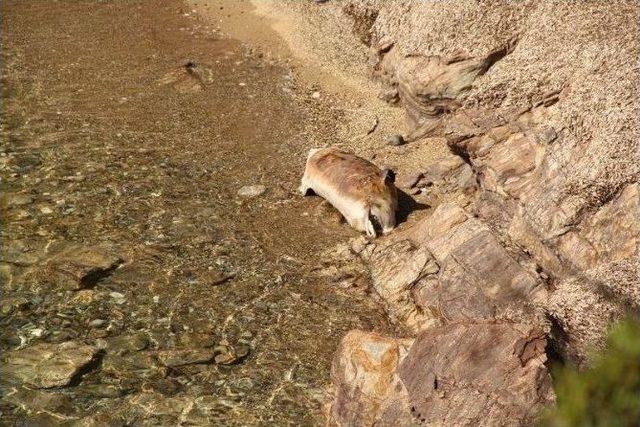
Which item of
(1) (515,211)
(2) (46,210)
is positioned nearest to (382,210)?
(1) (515,211)

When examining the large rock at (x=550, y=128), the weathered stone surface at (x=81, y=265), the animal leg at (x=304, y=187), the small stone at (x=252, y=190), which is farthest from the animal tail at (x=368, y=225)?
the weathered stone surface at (x=81, y=265)

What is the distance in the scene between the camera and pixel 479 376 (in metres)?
7.10

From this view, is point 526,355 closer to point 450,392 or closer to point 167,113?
point 450,392

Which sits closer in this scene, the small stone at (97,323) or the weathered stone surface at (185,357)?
the weathered stone surface at (185,357)

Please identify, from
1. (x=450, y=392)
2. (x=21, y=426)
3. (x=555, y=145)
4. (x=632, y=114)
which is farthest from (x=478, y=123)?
(x=21, y=426)

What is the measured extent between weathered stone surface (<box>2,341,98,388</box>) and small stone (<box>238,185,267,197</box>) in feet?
14.0

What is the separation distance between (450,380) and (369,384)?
2.87 ft

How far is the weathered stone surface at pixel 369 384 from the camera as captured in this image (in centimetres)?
739

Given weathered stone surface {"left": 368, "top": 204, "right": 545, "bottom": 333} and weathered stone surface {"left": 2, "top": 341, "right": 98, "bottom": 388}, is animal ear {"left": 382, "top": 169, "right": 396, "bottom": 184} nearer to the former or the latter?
weathered stone surface {"left": 368, "top": 204, "right": 545, "bottom": 333}

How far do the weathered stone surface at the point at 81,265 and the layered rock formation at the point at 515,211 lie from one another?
11.9ft

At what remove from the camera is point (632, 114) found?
9242 millimetres

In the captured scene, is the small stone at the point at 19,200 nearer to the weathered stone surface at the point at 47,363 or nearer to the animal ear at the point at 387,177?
the weathered stone surface at the point at 47,363

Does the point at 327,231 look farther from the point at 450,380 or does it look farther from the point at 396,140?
the point at 450,380

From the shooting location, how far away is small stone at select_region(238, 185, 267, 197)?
12.1 meters
